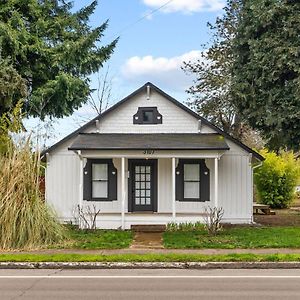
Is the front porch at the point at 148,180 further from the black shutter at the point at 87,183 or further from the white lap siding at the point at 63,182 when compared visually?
the white lap siding at the point at 63,182

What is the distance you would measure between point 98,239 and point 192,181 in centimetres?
600

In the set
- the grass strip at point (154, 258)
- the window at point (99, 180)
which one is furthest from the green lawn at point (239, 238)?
the window at point (99, 180)

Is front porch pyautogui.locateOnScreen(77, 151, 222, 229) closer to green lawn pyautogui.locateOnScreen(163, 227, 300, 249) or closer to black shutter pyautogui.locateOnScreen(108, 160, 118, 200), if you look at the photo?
black shutter pyautogui.locateOnScreen(108, 160, 118, 200)

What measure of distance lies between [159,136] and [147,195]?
242cm

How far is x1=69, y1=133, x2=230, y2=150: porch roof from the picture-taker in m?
20.4

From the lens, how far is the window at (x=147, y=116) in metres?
22.1

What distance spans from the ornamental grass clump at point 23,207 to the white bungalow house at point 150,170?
5.24 meters

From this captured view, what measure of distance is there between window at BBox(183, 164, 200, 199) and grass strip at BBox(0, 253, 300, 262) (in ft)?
27.4

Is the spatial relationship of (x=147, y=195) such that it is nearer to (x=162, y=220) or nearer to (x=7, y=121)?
(x=162, y=220)

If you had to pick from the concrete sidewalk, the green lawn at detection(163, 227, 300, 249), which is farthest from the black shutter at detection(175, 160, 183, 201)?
the concrete sidewalk

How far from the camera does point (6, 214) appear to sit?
49.9ft

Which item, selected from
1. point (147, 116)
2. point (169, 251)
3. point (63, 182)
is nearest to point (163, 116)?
point (147, 116)

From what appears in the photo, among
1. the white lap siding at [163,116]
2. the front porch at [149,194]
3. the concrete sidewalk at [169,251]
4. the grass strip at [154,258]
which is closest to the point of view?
the grass strip at [154,258]
